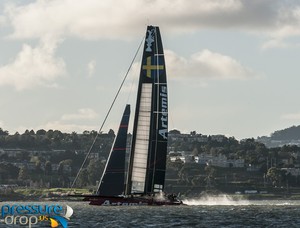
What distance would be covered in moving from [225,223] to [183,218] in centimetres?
694

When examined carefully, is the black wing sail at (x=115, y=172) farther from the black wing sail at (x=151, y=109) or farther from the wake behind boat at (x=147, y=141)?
the black wing sail at (x=151, y=109)

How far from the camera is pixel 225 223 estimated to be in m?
83.3

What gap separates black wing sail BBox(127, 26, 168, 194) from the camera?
108500 mm

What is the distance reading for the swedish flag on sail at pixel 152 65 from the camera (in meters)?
109

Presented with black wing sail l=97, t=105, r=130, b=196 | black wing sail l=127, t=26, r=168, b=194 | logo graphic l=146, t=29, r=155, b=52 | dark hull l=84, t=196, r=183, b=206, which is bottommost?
dark hull l=84, t=196, r=183, b=206

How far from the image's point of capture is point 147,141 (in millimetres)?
109375

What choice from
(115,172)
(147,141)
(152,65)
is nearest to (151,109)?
(147,141)

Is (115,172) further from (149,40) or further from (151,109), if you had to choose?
(149,40)

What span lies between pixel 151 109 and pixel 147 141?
3.60 metres

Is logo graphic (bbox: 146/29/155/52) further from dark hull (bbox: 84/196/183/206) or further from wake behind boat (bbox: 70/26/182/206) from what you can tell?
dark hull (bbox: 84/196/183/206)

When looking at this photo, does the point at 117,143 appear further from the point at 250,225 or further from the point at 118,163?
the point at 250,225

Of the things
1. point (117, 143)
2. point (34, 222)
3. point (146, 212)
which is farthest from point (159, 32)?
point (34, 222)

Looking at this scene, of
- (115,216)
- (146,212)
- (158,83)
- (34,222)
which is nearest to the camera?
(34,222)

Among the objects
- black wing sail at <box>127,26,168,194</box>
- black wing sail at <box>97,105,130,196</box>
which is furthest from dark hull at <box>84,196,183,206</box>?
black wing sail at <box>127,26,168,194</box>
